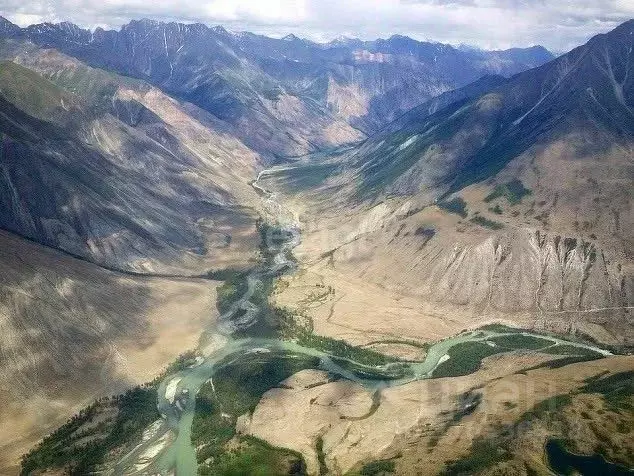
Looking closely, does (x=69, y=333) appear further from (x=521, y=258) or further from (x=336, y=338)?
(x=521, y=258)

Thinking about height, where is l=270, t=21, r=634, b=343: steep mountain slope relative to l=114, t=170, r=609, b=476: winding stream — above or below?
above

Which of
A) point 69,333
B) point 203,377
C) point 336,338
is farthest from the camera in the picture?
point 336,338

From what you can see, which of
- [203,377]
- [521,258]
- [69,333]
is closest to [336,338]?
[203,377]

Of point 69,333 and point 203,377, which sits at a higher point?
point 69,333

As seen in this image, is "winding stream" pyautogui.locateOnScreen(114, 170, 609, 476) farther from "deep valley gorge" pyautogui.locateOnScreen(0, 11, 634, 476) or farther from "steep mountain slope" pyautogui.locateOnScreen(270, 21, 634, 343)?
"steep mountain slope" pyautogui.locateOnScreen(270, 21, 634, 343)

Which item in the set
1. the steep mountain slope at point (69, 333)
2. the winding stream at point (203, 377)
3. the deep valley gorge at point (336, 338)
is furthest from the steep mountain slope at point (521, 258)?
the steep mountain slope at point (69, 333)

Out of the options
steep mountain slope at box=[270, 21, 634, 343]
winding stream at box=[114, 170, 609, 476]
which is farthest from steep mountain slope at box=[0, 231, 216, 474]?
steep mountain slope at box=[270, 21, 634, 343]

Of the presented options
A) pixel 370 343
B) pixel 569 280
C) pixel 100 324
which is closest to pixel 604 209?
pixel 569 280

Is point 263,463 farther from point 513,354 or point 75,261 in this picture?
point 75,261

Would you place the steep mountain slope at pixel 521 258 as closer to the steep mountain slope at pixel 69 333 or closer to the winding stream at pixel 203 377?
the winding stream at pixel 203 377
